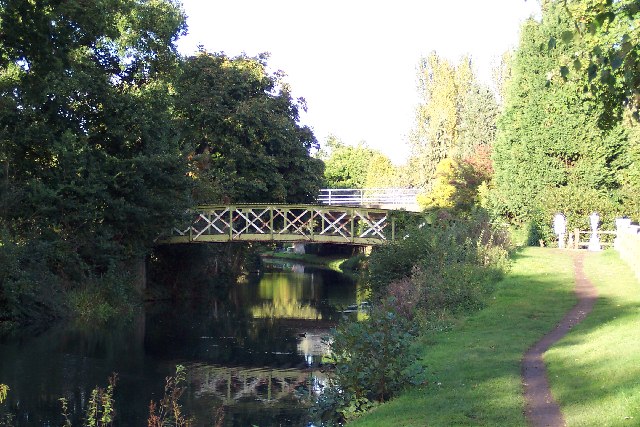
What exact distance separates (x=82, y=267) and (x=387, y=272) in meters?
Result: 11.8

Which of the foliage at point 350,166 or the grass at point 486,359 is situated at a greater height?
the foliage at point 350,166

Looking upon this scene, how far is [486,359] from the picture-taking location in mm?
14461

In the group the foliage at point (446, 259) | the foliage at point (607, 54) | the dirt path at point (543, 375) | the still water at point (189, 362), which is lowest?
the still water at point (189, 362)

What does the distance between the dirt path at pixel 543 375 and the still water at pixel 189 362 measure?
3400mm

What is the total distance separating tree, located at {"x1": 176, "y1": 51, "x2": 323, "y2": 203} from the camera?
43.1 meters

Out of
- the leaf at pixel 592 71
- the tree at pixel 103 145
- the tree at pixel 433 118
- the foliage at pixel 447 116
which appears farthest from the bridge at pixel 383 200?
the leaf at pixel 592 71

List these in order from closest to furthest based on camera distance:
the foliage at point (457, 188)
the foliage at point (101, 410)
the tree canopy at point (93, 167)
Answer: the foliage at point (101, 410) < the tree canopy at point (93, 167) < the foliage at point (457, 188)

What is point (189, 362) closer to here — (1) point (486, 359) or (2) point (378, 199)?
(1) point (486, 359)

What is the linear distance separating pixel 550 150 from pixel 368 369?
33299 millimetres

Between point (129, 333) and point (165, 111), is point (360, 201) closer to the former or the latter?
point (165, 111)

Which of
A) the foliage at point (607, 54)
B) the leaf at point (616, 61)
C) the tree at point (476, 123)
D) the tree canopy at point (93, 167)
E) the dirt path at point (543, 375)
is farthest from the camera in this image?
the tree at point (476, 123)

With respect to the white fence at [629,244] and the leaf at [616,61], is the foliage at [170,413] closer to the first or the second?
the leaf at [616,61]

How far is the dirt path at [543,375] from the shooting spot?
1046 cm

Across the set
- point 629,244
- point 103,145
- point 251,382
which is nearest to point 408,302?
point 251,382
